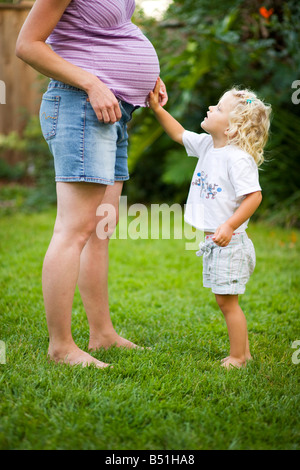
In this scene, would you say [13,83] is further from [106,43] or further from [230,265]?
[230,265]

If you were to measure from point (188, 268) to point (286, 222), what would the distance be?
5.61 feet

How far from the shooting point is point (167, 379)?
1.92 m

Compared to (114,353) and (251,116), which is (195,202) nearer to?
(251,116)

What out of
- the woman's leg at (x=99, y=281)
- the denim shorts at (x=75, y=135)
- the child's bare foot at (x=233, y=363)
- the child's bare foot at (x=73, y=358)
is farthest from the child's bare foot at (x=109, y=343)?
the denim shorts at (x=75, y=135)

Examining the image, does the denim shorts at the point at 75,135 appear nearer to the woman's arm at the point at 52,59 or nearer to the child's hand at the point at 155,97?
the woman's arm at the point at 52,59

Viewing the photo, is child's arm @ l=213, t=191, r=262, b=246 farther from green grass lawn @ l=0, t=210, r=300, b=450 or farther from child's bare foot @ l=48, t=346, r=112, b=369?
child's bare foot @ l=48, t=346, r=112, b=369

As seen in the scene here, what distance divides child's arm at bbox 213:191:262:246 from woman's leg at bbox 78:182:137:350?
0.55 meters

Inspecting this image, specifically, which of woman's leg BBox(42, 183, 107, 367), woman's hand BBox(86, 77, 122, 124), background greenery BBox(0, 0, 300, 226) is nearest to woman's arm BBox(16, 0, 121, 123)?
woman's hand BBox(86, 77, 122, 124)

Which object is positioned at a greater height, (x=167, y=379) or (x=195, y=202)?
(x=195, y=202)

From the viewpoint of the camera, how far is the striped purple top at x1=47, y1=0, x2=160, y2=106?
5.94ft

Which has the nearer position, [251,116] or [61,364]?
[61,364]

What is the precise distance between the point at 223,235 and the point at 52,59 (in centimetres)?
91

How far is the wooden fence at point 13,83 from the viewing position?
22.9 ft

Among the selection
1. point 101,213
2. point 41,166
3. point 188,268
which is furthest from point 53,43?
point 41,166
